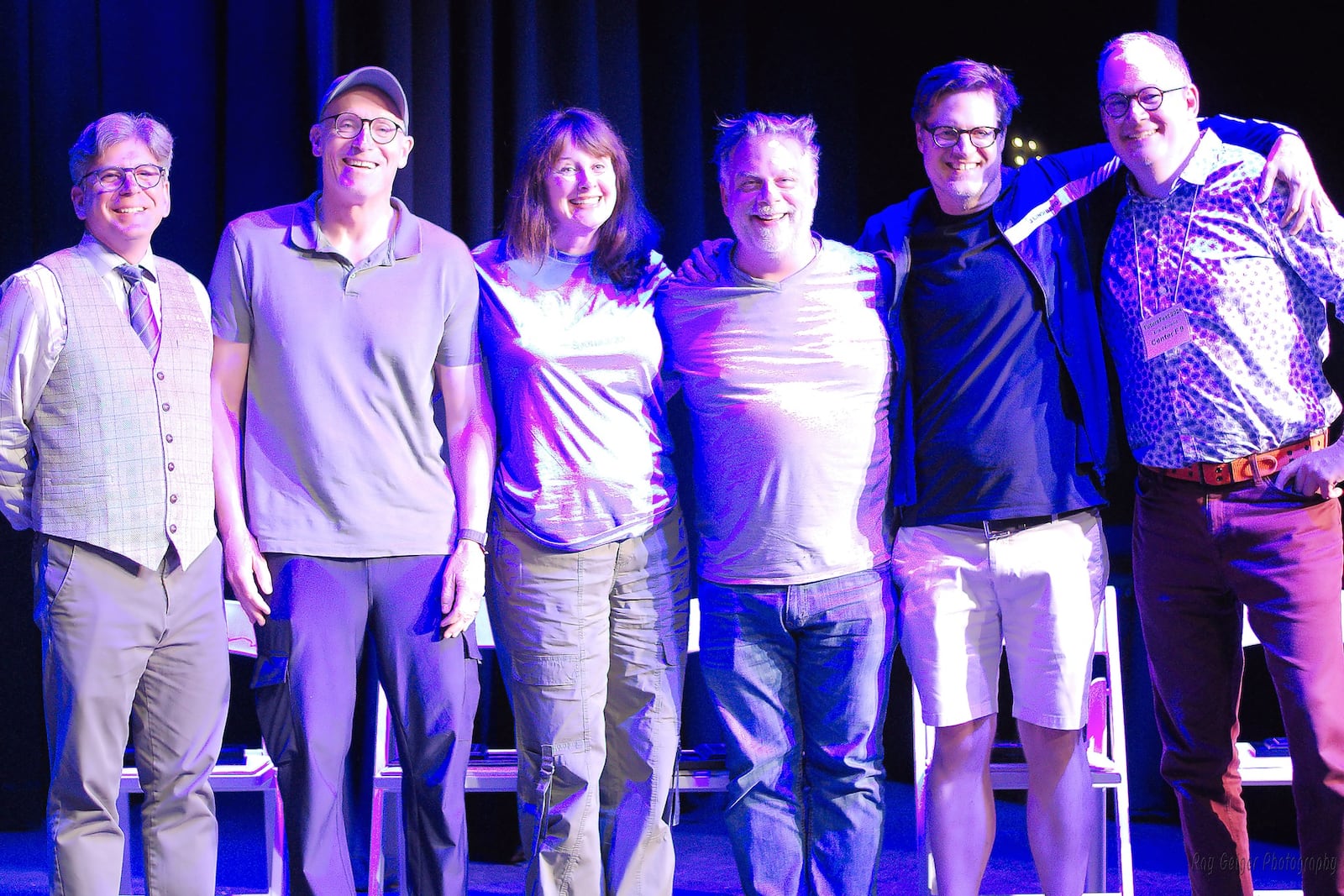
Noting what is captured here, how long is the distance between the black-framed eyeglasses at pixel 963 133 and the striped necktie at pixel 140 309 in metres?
1.54

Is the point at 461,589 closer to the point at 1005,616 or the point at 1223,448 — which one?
the point at 1005,616

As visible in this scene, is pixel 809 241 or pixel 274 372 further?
pixel 809 241

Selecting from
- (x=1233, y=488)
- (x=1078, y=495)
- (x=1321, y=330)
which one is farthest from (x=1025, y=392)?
(x=1321, y=330)

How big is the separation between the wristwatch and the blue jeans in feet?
1.54

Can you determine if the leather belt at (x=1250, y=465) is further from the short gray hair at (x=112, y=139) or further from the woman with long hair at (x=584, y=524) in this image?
the short gray hair at (x=112, y=139)

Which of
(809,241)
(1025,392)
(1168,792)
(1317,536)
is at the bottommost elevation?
(1168,792)

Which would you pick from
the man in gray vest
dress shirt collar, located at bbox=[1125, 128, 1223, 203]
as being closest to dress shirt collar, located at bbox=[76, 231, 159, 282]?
the man in gray vest

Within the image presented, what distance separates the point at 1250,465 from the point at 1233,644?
36 cm

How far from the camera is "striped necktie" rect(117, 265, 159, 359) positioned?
2.27 meters

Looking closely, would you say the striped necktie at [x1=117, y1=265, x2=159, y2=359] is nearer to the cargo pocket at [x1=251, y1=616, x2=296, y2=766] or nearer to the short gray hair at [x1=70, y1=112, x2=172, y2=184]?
the short gray hair at [x1=70, y1=112, x2=172, y2=184]

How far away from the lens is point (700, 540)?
2.40 m

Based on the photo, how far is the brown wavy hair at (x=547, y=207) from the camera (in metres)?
2.35

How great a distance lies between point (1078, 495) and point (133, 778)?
2.03 meters

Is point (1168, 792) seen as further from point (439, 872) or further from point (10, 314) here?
point (10, 314)
